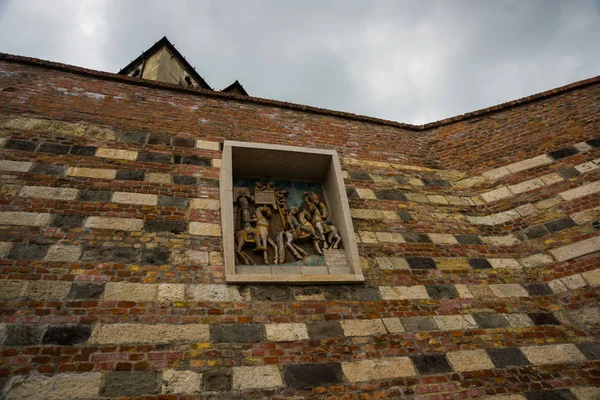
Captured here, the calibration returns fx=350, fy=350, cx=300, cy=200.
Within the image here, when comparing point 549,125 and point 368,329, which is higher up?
point 549,125

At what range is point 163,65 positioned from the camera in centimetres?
1623

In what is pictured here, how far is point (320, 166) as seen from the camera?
613 centimetres

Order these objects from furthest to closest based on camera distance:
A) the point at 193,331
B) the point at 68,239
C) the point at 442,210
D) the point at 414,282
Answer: the point at 442,210, the point at 414,282, the point at 68,239, the point at 193,331

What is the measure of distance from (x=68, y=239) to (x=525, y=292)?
6049 millimetres

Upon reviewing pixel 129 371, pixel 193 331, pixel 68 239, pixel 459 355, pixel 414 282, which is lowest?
pixel 459 355

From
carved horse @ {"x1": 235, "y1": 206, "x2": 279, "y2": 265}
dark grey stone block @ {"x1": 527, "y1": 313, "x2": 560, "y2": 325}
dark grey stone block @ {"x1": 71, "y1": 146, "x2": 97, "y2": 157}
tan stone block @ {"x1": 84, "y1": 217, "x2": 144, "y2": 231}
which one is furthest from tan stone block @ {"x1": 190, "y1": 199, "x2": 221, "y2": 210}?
dark grey stone block @ {"x1": 527, "y1": 313, "x2": 560, "y2": 325}

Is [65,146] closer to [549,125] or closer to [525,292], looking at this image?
[525,292]

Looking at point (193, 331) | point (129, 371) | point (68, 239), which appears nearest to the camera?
point (129, 371)

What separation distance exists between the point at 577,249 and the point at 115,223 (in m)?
6.49

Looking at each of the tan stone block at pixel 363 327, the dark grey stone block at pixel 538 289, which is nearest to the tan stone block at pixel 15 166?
the tan stone block at pixel 363 327

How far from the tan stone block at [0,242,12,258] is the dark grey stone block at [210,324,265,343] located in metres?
2.35

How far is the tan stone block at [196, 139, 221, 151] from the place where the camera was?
5.77 meters

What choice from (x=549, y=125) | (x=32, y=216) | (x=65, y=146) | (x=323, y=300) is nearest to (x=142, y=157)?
(x=65, y=146)

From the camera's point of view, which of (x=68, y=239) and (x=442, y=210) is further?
(x=442, y=210)
